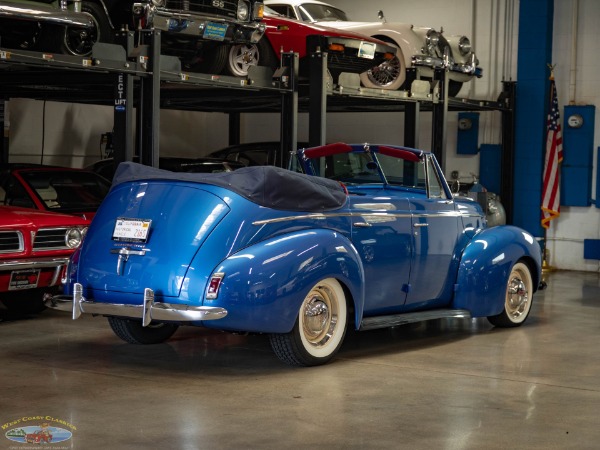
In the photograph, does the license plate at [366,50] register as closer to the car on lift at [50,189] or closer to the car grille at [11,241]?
the car on lift at [50,189]

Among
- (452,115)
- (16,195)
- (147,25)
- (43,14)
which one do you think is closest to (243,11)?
(147,25)

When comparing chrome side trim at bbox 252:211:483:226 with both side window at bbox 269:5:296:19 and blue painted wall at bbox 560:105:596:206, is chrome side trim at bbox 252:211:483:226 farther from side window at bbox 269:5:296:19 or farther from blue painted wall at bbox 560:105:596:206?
blue painted wall at bbox 560:105:596:206

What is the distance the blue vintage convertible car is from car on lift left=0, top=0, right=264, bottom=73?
2546 mm

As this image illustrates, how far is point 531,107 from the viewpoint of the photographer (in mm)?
16141

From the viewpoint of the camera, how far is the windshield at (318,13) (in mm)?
13633

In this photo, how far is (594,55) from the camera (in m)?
15.6

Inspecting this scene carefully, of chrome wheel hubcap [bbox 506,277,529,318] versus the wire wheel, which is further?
the wire wheel

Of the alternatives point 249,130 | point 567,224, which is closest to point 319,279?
point 567,224

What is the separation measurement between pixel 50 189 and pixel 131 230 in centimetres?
418

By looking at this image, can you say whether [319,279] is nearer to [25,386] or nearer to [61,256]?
A: [25,386]

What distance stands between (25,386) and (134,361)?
975mm

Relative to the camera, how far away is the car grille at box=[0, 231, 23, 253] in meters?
8.16

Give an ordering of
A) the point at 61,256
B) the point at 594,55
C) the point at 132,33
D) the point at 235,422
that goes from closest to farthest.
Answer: the point at 235,422, the point at 61,256, the point at 132,33, the point at 594,55

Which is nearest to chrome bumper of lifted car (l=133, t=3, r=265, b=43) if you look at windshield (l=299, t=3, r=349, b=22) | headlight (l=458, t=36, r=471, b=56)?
windshield (l=299, t=3, r=349, b=22)
